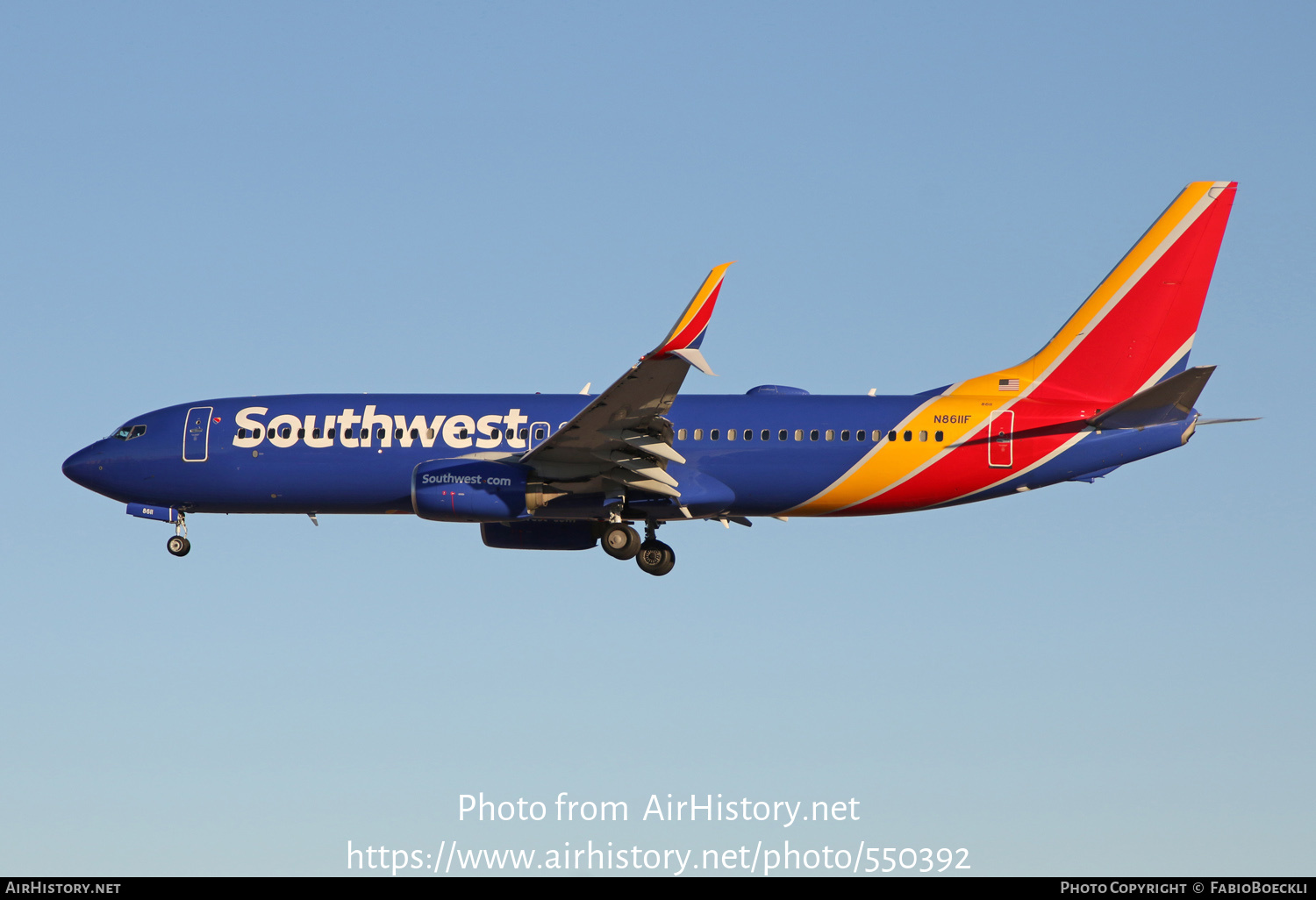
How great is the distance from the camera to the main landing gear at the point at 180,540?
4575 centimetres

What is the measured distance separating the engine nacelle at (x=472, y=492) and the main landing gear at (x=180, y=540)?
842 centimetres

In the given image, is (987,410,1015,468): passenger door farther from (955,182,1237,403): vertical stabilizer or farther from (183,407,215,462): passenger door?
(183,407,215,462): passenger door

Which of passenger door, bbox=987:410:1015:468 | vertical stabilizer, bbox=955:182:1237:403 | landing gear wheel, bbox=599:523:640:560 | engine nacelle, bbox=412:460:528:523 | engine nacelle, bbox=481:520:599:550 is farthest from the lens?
engine nacelle, bbox=481:520:599:550

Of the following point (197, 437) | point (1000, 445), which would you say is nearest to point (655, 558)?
point (1000, 445)

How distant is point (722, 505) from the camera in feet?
140

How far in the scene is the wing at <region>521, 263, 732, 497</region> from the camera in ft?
118

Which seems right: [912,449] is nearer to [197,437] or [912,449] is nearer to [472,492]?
[472,492]

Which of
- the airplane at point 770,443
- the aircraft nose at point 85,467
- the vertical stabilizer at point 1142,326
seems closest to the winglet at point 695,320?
the airplane at point 770,443

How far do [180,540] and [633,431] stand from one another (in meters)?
15.1

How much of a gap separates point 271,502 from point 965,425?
19729 millimetres

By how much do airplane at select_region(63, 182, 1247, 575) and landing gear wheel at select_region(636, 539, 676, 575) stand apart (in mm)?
51

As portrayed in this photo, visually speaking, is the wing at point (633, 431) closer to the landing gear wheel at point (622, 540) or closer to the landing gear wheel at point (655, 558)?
the landing gear wheel at point (622, 540)

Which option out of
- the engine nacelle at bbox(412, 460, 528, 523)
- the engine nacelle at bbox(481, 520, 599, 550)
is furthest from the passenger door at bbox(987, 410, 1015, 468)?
the engine nacelle at bbox(412, 460, 528, 523)

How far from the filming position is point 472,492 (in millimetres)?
41656
